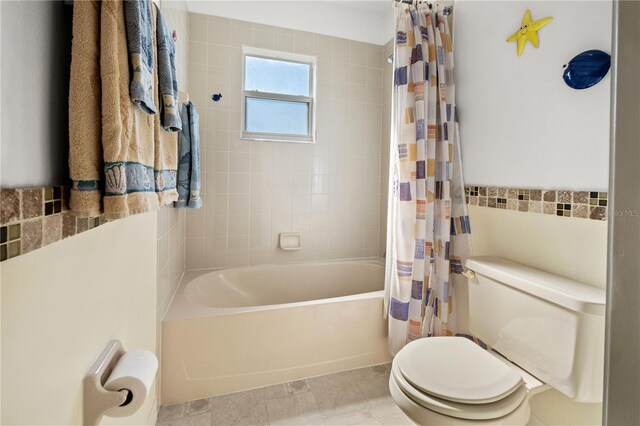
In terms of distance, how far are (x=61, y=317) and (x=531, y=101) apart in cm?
179

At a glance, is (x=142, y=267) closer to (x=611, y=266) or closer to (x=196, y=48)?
(x=611, y=266)

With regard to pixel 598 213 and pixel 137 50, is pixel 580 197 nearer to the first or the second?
pixel 598 213

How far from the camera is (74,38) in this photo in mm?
529

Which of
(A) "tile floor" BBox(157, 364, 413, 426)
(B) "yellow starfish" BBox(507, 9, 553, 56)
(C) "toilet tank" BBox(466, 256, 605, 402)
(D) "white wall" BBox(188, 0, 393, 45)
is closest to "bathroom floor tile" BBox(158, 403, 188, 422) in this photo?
(A) "tile floor" BBox(157, 364, 413, 426)

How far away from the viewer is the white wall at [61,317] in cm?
42

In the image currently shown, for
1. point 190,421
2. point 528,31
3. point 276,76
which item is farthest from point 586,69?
point 190,421

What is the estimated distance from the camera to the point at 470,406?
0.91 m

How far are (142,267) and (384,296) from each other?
1302mm

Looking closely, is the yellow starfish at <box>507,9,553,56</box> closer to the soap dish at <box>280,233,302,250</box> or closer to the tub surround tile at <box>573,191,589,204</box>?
the tub surround tile at <box>573,191,589,204</box>

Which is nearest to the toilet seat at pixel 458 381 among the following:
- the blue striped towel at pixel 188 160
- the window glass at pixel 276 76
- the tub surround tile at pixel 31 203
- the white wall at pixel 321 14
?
the tub surround tile at pixel 31 203

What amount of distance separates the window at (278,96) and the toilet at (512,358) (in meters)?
1.79

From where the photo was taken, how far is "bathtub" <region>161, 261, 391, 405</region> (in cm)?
146

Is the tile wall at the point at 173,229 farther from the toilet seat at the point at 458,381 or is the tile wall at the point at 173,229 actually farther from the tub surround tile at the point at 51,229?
the toilet seat at the point at 458,381

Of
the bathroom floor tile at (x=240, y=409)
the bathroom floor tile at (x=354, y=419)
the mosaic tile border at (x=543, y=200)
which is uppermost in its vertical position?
the mosaic tile border at (x=543, y=200)
